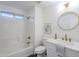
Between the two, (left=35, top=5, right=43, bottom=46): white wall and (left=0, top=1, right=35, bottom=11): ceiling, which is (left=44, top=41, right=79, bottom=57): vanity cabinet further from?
(left=0, top=1, right=35, bottom=11): ceiling

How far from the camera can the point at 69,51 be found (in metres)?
1.71

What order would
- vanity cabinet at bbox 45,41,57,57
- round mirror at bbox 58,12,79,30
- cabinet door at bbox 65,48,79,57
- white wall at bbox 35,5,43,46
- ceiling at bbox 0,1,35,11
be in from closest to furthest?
cabinet door at bbox 65,48,79,57 < vanity cabinet at bbox 45,41,57,57 < round mirror at bbox 58,12,79,30 < ceiling at bbox 0,1,35,11 < white wall at bbox 35,5,43,46

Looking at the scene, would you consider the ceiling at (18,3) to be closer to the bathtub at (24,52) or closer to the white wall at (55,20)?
the white wall at (55,20)

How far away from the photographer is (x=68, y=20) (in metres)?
2.37

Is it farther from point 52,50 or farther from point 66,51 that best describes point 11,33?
point 66,51

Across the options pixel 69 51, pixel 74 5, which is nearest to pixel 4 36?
pixel 69 51

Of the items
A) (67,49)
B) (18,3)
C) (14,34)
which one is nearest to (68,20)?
(67,49)

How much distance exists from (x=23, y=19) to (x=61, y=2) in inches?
61.6

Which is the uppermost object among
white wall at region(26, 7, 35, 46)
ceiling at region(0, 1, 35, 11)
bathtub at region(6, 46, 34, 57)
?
ceiling at region(0, 1, 35, 11)

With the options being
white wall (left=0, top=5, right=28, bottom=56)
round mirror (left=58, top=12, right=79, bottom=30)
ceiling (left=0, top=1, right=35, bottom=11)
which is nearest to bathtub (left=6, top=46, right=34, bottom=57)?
white wall (left=0, top=5, right=28, bottom=56)

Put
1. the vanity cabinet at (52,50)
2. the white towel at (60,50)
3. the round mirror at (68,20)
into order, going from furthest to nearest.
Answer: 1. the round mirror at (68,20)
2. the vanity cabinet at (52,50)
3. the white towel at (60,50)

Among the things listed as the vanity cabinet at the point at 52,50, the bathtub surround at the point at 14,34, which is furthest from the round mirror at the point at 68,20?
the bathtub surround at the point at 14,34

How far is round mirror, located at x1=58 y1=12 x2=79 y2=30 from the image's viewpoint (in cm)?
221

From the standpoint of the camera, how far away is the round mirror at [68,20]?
7.25 ft
